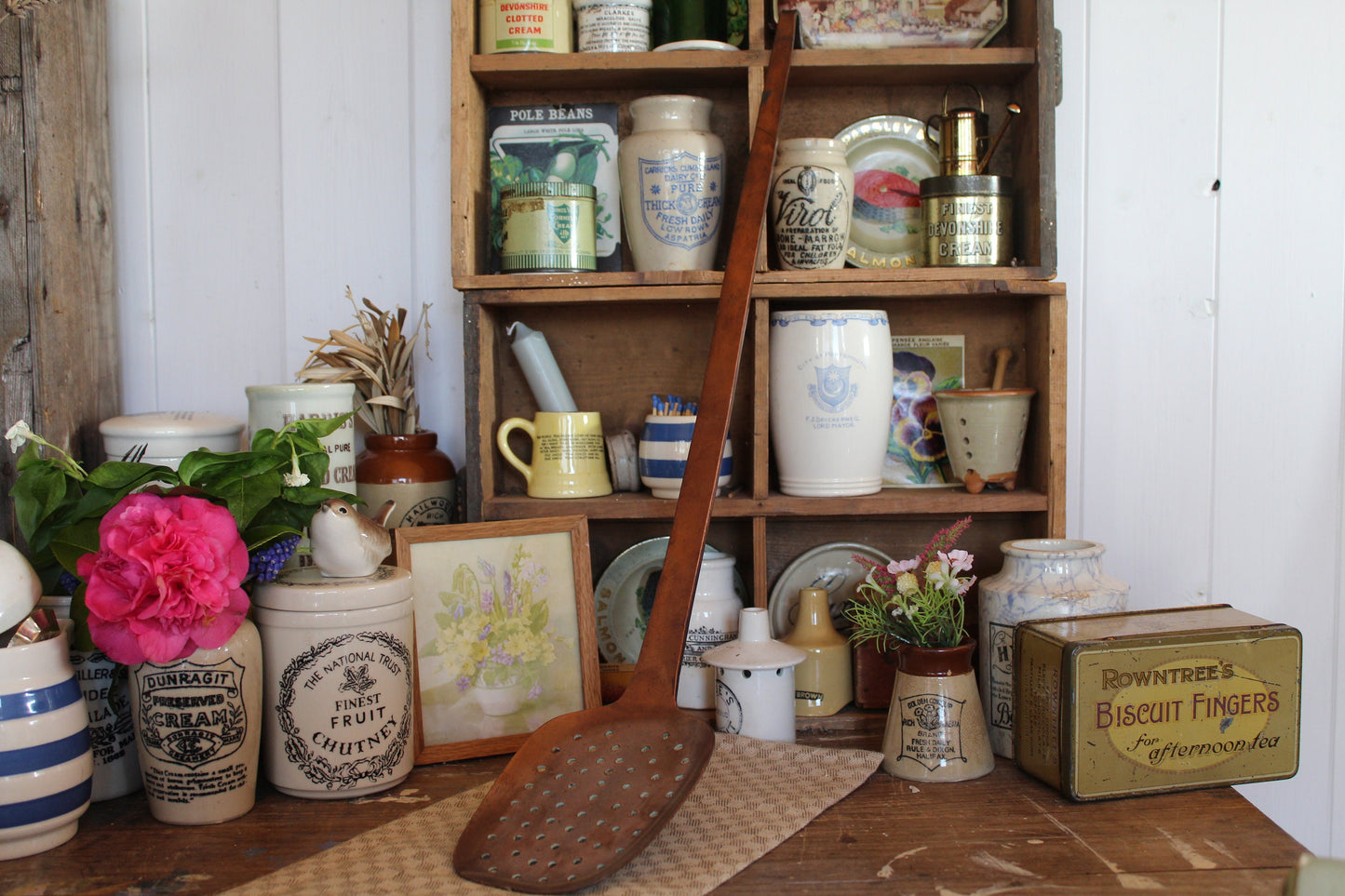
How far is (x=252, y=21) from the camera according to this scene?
123 centimetres

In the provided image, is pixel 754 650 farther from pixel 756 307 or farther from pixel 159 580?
pixel 159 580

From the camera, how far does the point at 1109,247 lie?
123cm

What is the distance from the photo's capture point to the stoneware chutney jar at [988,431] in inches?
43.0

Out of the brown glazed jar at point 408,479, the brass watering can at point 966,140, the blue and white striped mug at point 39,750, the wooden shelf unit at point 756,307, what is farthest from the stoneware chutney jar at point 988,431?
the blue and white striped mug at point 39,750

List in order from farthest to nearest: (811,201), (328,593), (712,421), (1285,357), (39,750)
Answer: (1285,357) → (811,201) → (712,421) → (328,593) → (39,750)

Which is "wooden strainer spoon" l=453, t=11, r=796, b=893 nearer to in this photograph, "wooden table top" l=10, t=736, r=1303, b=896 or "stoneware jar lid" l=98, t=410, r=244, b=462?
"wooden table top" l=10, t=736, r=1303, b=896

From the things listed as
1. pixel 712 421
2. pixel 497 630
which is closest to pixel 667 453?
pixel 712 421

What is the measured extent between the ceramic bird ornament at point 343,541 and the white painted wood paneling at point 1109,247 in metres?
0.38

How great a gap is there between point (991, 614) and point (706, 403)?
1.13ft

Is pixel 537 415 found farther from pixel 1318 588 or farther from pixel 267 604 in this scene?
pixel 1318 588

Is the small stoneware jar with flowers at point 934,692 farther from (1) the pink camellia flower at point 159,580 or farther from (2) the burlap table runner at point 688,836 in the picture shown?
(1) the pink camellia flower at point 159,580

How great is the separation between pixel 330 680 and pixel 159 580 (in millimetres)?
163

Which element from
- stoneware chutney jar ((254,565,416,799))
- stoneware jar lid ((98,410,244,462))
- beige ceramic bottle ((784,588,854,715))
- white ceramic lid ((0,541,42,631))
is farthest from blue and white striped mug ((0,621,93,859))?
beige ceramic bottle ((784,588,854,715))

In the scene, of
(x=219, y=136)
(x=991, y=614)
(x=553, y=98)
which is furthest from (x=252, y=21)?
(x=991, y=614)
